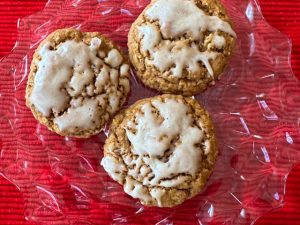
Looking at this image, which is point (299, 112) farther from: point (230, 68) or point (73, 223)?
point (73, 223)

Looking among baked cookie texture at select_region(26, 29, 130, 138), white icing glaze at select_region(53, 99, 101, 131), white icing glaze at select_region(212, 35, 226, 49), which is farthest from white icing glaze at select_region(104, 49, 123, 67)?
white icing glaze at select_region(212, 35, 226, 49)

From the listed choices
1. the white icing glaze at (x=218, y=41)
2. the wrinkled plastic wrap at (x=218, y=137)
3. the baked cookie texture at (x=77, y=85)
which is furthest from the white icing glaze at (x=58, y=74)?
the white icing glaze at (x=218, y=41)

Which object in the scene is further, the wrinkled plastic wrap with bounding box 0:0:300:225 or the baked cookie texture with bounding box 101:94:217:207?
the wrinkled plastic wrap with bounding box 0:0:300:225

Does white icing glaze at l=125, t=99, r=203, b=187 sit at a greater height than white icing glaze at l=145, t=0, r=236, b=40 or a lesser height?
lesser

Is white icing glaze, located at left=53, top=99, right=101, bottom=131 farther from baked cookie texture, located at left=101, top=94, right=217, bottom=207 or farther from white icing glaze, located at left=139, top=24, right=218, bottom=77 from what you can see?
white icing glaze, located at left=139, top=24, right=218, bottom=77

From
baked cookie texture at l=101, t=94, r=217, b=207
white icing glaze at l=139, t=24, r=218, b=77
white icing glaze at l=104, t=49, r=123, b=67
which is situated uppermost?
white icing glaze at l=139, t=24, r=218, b=77

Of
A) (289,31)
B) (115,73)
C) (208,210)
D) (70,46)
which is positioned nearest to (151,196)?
(208,210)

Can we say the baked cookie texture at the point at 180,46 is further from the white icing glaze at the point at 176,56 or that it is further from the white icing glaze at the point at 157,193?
the white icing glaze at the point at 157,193
